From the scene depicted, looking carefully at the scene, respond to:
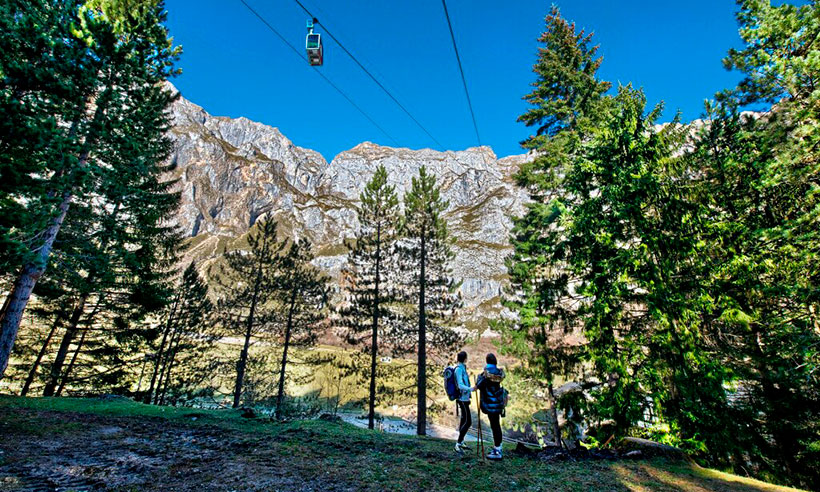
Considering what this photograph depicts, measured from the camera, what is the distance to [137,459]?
16.7 feet

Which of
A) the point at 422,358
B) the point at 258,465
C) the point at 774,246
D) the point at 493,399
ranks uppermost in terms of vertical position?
the point at 774,246

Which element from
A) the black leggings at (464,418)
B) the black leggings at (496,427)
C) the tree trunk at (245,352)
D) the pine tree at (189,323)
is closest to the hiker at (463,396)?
the black leggings at (464,418)

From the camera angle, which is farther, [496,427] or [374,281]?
[374,281]

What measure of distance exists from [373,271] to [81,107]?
14.3 metres

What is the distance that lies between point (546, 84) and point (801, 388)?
13820mm

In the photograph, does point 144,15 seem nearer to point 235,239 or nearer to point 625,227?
point 625,227

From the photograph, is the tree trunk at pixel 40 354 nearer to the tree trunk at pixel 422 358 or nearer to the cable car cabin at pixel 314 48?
the tree trunk at pixel 422 358

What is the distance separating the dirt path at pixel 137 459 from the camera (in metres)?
4.07

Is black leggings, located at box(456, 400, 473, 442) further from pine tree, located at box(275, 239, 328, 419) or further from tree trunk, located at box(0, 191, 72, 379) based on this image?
pine tree, located at box(275, 239, 328, 419)

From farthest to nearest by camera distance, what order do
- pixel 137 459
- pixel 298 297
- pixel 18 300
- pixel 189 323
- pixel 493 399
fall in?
1. pixel 189 323
2. pixel 298 297
3. pixel 18 300
4. pixel 493 399
5. pixel 137 459

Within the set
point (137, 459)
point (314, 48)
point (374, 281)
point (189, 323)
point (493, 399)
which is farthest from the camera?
point (189, 323)

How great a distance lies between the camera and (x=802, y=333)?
7.51 m

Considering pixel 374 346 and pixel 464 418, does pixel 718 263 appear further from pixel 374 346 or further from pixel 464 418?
pixel 374 346

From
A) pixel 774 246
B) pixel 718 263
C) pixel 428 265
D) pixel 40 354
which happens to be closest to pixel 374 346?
pixel 428 265
